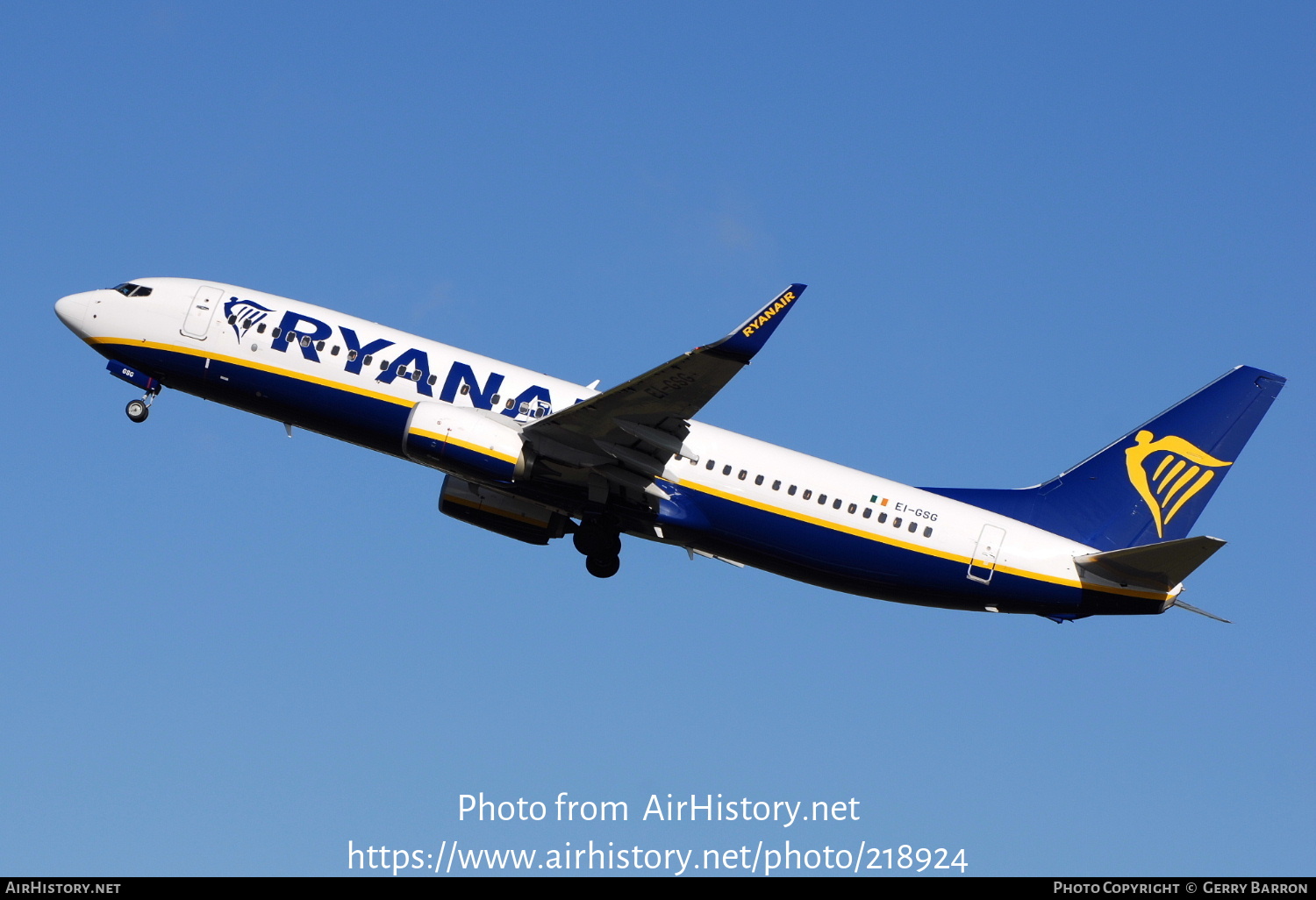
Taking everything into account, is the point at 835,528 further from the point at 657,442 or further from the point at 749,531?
the point at 657,442

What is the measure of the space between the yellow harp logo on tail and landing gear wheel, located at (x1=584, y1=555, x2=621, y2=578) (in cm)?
1393

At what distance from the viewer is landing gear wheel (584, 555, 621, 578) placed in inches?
1444

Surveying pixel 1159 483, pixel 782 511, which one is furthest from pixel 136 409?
pixel 1159 483

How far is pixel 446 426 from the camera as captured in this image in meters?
33.5

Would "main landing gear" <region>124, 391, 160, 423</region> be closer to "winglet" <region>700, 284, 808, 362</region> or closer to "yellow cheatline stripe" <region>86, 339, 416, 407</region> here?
"yellow cheatline stripe" <region>86, 339, 416, 407</region>

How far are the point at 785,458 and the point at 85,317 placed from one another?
20.0 m

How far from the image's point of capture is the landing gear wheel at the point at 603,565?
36.7m

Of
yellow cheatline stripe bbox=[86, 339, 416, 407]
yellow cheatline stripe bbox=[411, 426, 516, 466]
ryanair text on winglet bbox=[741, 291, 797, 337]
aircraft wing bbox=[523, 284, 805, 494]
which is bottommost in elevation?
yellow cheatline stripe bbox=[411, 426, 516, 466]

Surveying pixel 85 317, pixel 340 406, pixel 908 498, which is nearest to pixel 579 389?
pixel 340 406

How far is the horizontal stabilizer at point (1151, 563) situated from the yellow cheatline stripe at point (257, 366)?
17648 millimetres

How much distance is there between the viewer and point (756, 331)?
29266 mm

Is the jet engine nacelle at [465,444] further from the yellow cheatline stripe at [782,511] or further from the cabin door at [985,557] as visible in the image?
the cabin door at [985,557]

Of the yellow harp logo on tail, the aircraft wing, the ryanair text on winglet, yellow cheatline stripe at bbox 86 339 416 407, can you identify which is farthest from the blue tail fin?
yellow cheatline stripe at bbox 86 339 416 407
